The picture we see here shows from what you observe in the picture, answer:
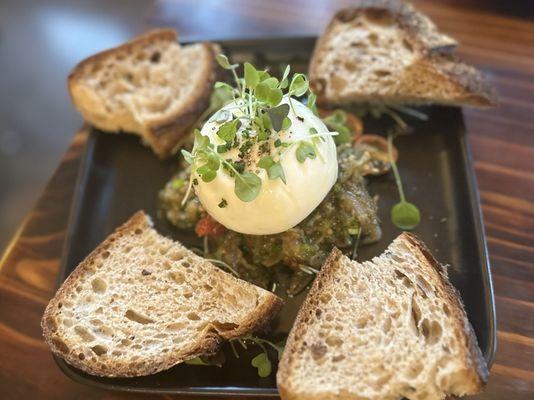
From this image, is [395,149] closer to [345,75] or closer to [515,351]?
[345,75]

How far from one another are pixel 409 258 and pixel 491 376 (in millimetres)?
639

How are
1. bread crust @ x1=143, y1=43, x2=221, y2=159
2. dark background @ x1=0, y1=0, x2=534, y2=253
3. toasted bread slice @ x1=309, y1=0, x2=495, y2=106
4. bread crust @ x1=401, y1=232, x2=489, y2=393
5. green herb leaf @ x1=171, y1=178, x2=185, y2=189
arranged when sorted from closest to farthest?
bread crust @ x1=401, y1=232, x2=489, y2=393
green herb leaf @ x1=171, y1=178, x2=185, y2=189
toasted bread slice @ x1=309, y1=0, x2=495, y2=106
bread crust @ x1=143, y1=43, x2=221, y2=159
dark background @ x1=0, y1=0, x2=534, y2=253

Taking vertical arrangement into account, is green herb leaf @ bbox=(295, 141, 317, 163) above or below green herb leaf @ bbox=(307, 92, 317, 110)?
below

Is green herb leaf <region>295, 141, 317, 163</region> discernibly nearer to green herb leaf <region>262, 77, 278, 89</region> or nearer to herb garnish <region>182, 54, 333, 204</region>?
herb garnish <region>182, 54, 333, 204</region>

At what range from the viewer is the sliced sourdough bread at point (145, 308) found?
2508 millimetres

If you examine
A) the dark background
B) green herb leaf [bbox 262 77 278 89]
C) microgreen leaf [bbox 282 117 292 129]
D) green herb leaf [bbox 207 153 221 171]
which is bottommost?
the dark background

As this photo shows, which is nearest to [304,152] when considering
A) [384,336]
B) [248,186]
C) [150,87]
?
[248,186]

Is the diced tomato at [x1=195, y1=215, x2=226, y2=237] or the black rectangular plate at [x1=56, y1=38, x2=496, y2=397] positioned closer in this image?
the black rectangular plate at [x1=56, y1=38, x2=496, y2=397]

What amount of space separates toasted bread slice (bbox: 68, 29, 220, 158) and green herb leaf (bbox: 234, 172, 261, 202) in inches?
42.6

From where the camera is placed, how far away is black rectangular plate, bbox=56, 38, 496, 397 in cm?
255

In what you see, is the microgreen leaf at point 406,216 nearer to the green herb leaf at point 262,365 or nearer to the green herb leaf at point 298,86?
the green herb leaf at point 298,86

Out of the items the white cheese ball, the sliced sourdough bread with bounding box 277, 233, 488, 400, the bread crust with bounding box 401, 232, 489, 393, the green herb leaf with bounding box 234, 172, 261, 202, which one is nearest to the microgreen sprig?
the sliced sourdough bread with bounding box 277, 233, 488, 400

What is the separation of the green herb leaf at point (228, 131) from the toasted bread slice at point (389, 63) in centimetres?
109

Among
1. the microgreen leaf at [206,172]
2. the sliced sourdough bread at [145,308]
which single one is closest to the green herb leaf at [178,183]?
the sliced sourdough bread at [145,308]
